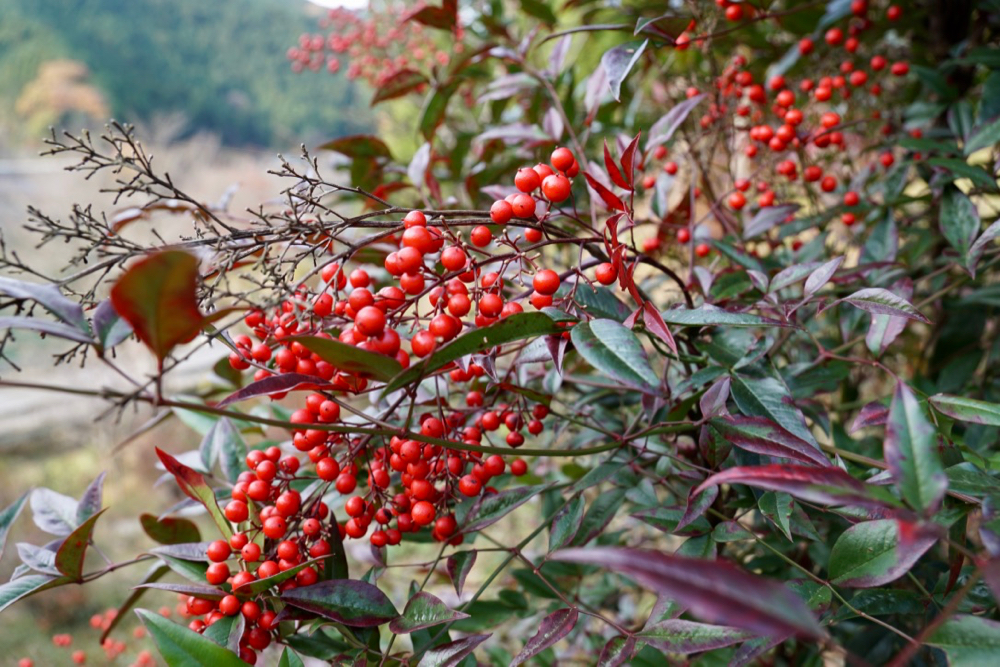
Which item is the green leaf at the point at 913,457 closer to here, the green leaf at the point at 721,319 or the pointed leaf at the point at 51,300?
the green leaf at the point at 721,319

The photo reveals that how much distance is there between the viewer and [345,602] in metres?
0.55

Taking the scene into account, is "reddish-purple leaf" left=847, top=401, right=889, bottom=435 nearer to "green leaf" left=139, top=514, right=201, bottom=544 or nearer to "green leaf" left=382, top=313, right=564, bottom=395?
"green leaf" left=382, top=313, right=564, bottom=395

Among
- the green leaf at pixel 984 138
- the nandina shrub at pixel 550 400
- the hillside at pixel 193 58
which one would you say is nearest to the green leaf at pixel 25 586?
the nandina shrub at pixel 550 400

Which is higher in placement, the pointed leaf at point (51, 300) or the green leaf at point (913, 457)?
the pointed leaf at point (51, 300)

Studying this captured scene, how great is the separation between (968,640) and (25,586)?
755 millimetres

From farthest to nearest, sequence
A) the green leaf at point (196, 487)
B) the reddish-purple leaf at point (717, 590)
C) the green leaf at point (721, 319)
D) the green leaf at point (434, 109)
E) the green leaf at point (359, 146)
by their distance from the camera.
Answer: the green leaf at point (434, 109), the green leaf at point (359, 146), the green leaf at point (196, 487), the green leaf at point (721, 319), the reddish-purple leaf at point (717, 590)

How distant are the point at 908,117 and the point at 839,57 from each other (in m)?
0.25

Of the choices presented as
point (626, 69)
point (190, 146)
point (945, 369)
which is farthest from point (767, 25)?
point (190, 146)

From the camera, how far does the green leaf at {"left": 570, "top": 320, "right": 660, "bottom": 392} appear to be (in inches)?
16.8

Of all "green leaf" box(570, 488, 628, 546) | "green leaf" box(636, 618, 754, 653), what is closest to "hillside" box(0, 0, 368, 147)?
"green leaf" box(570, 488, 628, 546)

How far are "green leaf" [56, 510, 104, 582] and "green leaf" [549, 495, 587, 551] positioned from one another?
420 mm

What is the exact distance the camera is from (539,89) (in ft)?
3.74

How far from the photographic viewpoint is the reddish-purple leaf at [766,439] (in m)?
0.49

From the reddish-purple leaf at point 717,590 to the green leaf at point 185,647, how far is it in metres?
0.34
